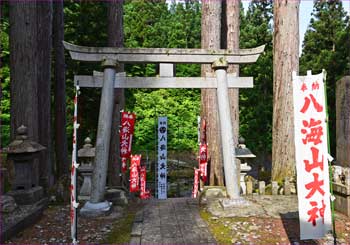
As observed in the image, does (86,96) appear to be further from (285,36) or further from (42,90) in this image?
(285,36)

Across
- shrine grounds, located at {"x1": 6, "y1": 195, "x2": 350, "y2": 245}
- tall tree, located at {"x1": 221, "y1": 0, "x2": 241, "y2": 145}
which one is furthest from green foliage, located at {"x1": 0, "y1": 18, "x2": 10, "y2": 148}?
tall tree, located at {"x1": 221, "y1": 0, "x2": 241, "y2": 145}

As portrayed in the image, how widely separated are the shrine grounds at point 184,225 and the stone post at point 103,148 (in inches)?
9.7

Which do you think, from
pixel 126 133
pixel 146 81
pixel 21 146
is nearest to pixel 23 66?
pixel 21 146

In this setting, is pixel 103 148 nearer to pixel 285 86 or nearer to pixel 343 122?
pixel 343 122

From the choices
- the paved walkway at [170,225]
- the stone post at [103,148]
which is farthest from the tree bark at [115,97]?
the paved walkway at [170,225]

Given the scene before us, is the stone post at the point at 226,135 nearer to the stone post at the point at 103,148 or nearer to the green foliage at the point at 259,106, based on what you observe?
the stone post at the point at 103,148

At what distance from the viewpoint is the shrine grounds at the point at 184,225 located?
4.84m

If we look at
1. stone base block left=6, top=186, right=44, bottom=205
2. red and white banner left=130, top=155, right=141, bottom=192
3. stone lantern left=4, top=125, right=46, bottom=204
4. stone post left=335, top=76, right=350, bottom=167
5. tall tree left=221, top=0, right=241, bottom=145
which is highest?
tall tree left=221, top=0, right=241, bottom=145

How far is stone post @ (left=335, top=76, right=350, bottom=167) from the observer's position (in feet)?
20.2

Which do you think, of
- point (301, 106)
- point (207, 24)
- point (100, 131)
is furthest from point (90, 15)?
point (301, 106)

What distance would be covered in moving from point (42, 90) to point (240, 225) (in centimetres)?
726

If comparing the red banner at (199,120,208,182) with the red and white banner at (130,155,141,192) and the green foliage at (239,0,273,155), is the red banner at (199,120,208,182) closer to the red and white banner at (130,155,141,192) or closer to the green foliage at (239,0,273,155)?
the red and white banner at (130,155,141,192)

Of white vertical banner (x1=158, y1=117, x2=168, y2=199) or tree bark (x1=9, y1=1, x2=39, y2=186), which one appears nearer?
tree bark (x1=9, y1=1, x2=39, y2=186)

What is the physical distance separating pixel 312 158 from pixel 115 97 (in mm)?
6872
